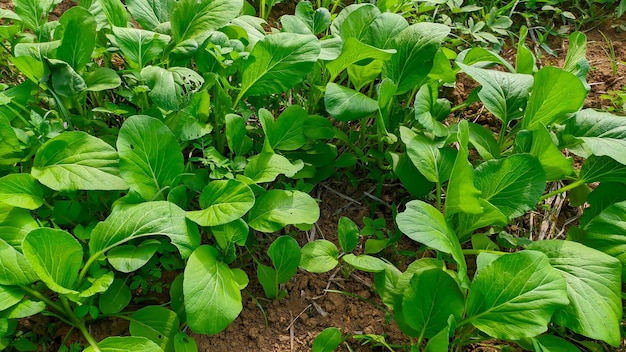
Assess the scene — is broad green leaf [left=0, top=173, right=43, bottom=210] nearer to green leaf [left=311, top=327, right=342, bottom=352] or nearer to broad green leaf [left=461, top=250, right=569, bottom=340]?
green leaf [left=311, top=327, right=342, bottom=352]

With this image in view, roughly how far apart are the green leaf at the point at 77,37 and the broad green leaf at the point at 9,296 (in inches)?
27.0

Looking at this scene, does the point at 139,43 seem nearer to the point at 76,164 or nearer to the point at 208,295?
the point at 76,164

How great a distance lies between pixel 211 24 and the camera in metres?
1.66

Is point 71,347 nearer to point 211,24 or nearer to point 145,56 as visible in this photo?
point 145,56

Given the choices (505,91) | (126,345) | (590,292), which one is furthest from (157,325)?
(505,91)

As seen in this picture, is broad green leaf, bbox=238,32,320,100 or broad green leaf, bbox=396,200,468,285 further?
broad green leaf, bbox=238,32,320,100

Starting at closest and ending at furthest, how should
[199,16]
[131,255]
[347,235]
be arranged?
[131,255], [347,235], [199,16]

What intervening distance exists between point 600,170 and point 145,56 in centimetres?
Result: 144

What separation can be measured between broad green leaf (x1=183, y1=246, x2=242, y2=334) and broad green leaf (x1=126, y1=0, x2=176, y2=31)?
32.0 inches

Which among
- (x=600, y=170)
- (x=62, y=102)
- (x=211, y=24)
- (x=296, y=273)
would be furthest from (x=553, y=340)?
(x=62, y=102)

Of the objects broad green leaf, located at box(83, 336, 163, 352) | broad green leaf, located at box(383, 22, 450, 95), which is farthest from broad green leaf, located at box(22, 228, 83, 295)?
broad green leaf, located at box(383, 22, 450, 95)

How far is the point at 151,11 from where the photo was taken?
5.63ft

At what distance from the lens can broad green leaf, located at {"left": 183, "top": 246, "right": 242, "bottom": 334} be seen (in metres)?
1.22

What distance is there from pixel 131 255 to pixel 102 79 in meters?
0.59
